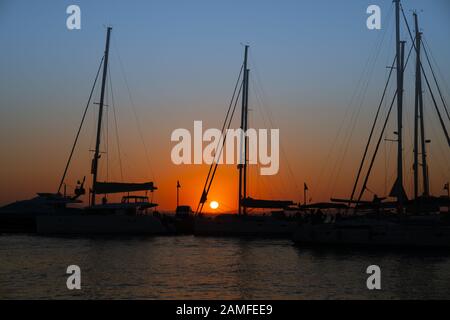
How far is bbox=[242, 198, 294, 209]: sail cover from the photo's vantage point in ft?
207

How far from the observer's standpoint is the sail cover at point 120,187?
6131 cm

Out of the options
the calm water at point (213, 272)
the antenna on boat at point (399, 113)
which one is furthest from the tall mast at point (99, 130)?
the antenna on boat at point (399, 113)

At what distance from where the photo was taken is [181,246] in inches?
2101

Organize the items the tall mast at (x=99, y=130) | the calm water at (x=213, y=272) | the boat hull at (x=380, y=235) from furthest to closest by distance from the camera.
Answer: the tall mast at (x=99, y=130) → the boat hull at (x=380, y=235) → the calm water at (x=213, y=272)

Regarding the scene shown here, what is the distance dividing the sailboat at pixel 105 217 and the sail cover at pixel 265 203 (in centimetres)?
910

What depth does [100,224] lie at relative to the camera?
61.4 m

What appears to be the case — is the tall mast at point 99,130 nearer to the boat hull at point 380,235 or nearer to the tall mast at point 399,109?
the boat hull at point 380,235

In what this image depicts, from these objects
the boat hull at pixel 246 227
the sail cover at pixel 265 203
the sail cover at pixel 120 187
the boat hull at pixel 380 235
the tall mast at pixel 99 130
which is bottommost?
the boat hull at pixel 246 227

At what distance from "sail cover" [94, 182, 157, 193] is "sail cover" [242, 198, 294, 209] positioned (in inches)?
390

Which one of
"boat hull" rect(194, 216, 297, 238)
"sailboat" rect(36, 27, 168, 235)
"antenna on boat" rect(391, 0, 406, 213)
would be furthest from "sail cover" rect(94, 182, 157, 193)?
"antenna on boat" rect(391, 0, 406, 213)

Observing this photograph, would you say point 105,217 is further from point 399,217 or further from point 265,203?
point 399,217
